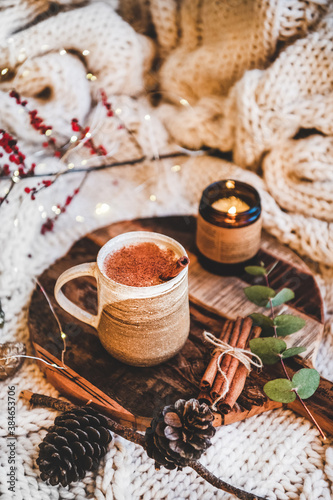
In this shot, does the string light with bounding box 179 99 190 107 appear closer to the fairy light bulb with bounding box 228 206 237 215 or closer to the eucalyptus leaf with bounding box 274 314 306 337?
the fairy light bulb with bounding box 228 206 237 215

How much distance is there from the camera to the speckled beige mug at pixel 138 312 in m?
0.75

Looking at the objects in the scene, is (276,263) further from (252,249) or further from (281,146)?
(281,146)

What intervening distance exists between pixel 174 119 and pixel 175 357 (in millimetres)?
701

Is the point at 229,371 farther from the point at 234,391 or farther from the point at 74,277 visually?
the point at 74,277

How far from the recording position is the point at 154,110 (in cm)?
136

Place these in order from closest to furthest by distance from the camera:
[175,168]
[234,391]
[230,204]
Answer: [234,391], [230,204], [175,168]

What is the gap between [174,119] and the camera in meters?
1.31

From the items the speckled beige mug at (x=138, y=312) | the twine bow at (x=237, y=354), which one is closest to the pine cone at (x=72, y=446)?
the speckled beige mug at (x=138, y=312)

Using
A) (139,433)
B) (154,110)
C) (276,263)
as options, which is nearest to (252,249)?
(276,263)

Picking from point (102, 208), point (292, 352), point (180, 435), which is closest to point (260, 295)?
point (292, 352)

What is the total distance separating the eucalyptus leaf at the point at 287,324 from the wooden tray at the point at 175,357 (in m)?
0.03

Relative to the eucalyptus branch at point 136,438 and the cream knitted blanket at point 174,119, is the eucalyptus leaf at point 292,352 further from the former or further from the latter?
the eucalyptus branch at point 136,438

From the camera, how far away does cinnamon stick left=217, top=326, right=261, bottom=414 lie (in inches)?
31.3

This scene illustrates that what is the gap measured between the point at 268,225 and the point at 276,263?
123 mm
